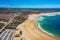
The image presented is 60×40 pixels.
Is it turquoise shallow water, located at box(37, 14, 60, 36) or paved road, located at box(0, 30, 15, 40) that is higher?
turquoise shallow water, located at box(37, 14, 60, 36)

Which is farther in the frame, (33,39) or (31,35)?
(31,35)

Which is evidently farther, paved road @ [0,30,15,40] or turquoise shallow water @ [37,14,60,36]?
turquoise shallow water @ [37,14,60,36]

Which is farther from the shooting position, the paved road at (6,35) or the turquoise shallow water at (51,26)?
the turquoise shallow water at (51,26)

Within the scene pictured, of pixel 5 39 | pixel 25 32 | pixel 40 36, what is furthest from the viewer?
pixel 25 32

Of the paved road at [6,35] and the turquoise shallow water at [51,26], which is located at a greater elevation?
the turquoise shallow water at [51,26]

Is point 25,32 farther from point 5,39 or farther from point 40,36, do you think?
point 5,39

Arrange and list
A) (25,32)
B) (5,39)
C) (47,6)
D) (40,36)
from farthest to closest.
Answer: (47,6)
(25,32)
(40,36)
(5,39)

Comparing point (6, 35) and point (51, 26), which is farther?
point (51, 26)

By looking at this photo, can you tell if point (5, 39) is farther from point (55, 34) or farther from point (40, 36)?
point (55, 34)

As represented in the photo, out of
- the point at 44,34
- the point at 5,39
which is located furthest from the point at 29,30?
the point at 5,39

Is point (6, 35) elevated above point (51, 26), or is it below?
below
